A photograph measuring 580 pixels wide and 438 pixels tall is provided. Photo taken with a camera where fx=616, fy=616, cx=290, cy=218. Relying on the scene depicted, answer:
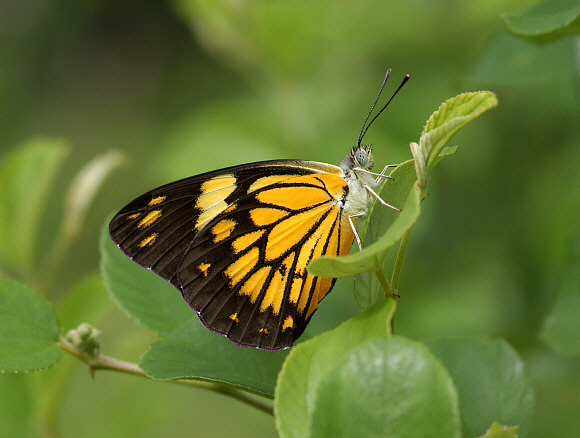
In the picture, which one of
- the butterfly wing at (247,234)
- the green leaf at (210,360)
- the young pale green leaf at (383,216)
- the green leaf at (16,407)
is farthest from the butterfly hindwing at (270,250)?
the green leaf at (16,407)

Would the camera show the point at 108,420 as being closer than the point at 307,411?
No

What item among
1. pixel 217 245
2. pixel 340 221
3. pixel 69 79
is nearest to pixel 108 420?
pixel 217 245

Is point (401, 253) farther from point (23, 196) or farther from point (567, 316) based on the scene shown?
point (23, 196)

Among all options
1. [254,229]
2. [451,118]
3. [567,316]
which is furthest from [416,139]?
[451,118]

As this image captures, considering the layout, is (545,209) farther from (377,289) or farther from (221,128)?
(221,128)

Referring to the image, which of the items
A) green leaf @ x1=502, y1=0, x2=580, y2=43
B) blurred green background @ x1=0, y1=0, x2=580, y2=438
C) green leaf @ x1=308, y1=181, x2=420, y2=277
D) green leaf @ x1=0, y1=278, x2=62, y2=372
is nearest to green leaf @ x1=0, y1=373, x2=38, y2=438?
blurred green background @ x1=0, y1=0, x2=580, y2=438

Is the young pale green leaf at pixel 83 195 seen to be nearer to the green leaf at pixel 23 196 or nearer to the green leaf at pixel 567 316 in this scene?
the green leaf at pixel 23 196
